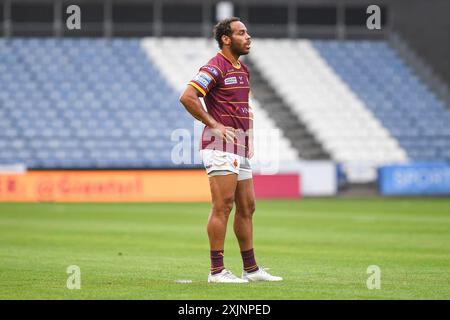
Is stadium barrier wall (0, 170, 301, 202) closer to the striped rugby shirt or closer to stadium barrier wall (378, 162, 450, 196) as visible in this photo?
stadium barrier wall (378, 162, 450, 196)

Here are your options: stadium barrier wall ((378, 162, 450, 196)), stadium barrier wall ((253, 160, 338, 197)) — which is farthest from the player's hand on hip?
stadium barrier wall ((378, 162, 450, 196))

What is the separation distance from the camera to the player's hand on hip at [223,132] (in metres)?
9.75

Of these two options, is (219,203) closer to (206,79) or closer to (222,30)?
(206,79)

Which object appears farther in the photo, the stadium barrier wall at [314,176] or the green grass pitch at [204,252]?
the stadium barrier wall at [314,176]

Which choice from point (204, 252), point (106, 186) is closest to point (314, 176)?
point (106, 186)

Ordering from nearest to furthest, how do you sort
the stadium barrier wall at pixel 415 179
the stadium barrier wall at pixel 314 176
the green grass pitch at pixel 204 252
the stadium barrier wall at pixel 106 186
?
the green grass pitch at pixel 204 252, the stadium barrier wall at pixel 106 186, the stadium barrier wall at pixel 314 176, the stadium barrier wall at pixel 415 179

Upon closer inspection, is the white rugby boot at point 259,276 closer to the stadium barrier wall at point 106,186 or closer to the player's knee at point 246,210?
the player's knee at point 246,210

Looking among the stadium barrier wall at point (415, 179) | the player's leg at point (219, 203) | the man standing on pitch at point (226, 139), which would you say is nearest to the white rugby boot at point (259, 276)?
the man standing on pitch at point (226, 139)

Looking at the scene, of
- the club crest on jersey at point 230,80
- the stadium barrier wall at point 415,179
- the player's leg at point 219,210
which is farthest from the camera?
the stadium barrier wall at point 415,179

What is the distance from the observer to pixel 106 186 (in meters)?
31.0

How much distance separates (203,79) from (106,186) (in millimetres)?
21578
